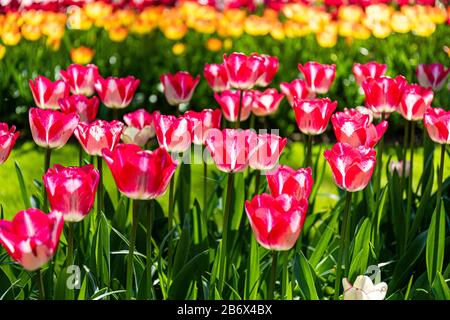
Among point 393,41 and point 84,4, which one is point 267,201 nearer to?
point 393,41

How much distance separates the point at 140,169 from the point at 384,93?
1.11m

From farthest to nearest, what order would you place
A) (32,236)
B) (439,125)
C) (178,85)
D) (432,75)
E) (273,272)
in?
(432,75) → (178,85) → (439,125) → (273,272) → (32,236)

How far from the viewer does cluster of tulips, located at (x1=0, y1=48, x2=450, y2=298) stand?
167cm

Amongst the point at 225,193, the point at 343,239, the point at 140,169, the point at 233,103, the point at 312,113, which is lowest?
the point at 225,193

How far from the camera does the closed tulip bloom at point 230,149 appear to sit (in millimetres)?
1974

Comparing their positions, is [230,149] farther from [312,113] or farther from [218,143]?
[312,113]

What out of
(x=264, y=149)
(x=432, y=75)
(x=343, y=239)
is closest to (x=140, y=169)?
(x=264, y=149)

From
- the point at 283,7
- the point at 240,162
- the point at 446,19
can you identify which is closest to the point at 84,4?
the point at 283,7

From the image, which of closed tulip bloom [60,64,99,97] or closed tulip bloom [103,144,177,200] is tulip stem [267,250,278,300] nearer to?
closed tulip bloom [103,144,177,200]

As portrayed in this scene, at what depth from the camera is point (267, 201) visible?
5.54 ft

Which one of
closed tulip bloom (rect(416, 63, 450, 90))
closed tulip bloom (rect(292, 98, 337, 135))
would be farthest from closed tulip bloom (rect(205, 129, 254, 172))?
closed tulip bloom (rect(416, 63, 450, 90))

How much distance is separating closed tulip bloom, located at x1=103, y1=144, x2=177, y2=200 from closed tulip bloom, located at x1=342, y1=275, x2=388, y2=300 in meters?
0.45

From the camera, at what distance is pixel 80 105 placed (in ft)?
8.30
